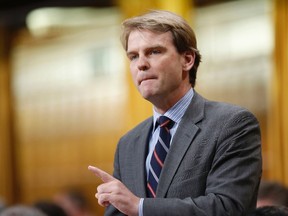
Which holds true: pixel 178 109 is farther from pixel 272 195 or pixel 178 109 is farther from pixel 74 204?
pixel 74 204

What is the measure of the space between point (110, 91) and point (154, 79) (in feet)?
20.3

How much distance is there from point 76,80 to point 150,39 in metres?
6.56

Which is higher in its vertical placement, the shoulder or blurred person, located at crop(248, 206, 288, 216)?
the shoulder

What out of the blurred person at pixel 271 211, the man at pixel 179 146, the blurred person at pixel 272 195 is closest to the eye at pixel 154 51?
the man at pixel 179 146

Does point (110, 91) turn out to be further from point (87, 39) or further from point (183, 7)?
point (183, 7)

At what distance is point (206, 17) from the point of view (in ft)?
23.1

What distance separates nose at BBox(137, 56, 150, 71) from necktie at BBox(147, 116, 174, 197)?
0.61 ft

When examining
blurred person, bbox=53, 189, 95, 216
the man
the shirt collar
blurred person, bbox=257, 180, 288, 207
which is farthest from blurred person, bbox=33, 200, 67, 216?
the shirt collar

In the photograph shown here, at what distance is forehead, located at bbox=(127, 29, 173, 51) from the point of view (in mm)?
2113

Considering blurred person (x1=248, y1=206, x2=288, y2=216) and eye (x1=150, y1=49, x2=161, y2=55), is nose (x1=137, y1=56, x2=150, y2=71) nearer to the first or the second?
eye (x1=150, y1=49, x2=161, y2=55)

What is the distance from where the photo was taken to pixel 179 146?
6.93ft

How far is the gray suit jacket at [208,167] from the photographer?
1973 millimetres

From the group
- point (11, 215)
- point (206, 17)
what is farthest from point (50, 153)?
point (11, 215)

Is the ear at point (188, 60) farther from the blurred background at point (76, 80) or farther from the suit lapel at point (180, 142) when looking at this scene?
the blurred background at point (76, 80)
